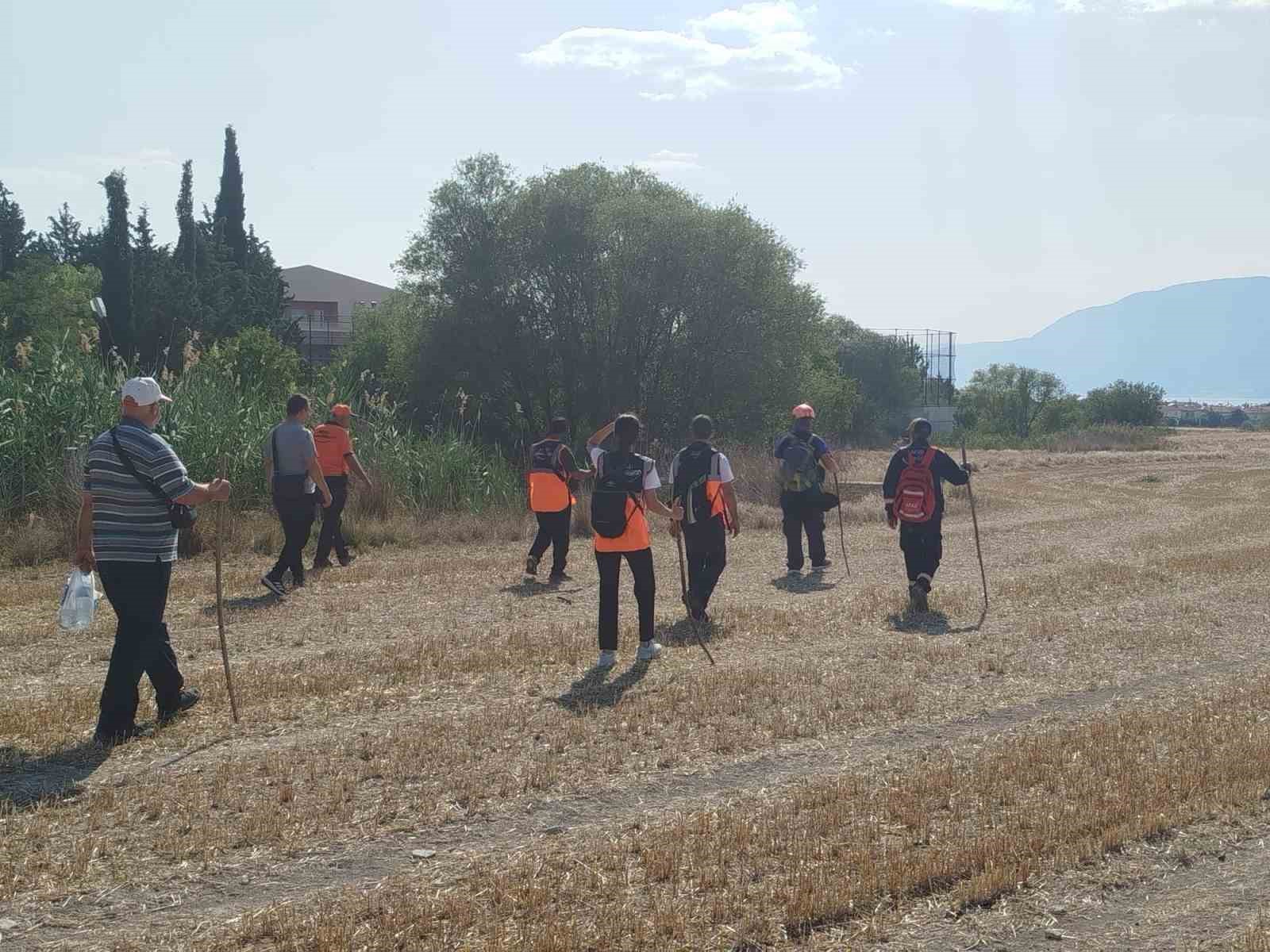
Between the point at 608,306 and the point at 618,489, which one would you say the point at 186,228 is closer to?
the point at 608,306

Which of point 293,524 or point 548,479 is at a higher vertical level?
point 548,479

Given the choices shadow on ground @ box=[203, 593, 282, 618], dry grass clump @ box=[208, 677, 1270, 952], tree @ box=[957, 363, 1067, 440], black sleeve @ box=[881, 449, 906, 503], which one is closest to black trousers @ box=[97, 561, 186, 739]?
dry grass clump @ box=[208, 677, 1270, 952]

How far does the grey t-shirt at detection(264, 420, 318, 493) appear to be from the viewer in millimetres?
12859

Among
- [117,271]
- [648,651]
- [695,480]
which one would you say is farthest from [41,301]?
[648,651]

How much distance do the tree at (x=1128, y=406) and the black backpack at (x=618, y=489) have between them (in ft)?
239

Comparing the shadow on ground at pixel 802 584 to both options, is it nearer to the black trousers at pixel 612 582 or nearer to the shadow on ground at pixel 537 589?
the shadow on ground at pixel 537 589

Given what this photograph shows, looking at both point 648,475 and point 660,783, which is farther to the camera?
point 648,475

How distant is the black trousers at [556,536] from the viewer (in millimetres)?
14375

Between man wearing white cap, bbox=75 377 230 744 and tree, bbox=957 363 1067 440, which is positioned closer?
man wearing white cap, bbox=75 377 230 744

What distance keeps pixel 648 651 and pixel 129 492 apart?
404 cm

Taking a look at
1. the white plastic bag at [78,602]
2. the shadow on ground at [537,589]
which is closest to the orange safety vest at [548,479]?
the shadow on ground at [537,589]

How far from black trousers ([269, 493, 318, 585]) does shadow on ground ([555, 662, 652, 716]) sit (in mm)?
4573

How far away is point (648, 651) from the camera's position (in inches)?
388

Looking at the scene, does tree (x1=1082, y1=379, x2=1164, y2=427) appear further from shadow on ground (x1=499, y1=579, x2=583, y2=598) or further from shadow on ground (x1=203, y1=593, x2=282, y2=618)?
shadow on ground (x1=203, y1=593, x2=282, y2=618)
